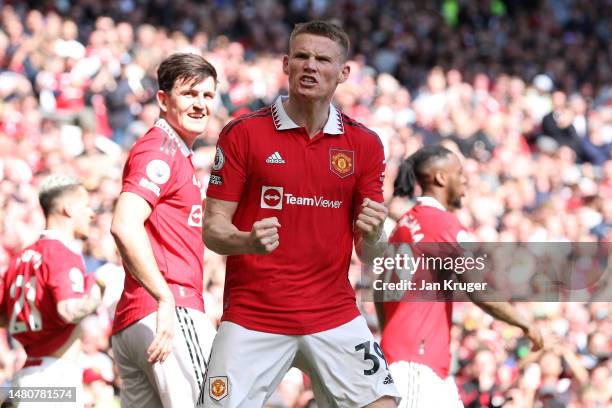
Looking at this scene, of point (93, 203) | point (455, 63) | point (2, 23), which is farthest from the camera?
point (455, 63)

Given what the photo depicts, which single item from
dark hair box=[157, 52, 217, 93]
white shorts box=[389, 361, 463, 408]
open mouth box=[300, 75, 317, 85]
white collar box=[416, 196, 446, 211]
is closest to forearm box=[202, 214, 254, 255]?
open mouth box=[300, 75, 317, 85]

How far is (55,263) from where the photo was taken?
23.9ft

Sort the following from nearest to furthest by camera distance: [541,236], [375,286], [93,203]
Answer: [375,286], [93,203], [541,236]

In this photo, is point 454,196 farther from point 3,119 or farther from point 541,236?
point 3,119

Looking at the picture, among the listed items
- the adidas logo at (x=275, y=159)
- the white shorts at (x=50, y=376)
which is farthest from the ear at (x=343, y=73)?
the white shorts at (x=50, y=376)

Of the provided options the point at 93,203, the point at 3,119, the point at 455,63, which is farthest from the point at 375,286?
the point at 455,63

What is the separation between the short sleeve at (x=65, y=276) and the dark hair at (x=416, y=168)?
211 cm

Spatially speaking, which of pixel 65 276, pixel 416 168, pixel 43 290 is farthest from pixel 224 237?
pixel 416 168

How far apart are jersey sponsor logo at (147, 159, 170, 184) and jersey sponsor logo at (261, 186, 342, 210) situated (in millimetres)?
878

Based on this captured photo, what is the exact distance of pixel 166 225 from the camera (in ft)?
21.0

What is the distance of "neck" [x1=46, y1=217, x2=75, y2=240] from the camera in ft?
24.6

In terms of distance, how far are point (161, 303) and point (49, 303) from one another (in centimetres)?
154

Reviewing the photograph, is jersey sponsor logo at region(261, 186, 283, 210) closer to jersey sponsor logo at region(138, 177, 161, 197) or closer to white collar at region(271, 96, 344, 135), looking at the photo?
white collar at region(271, 96, 344, 135)

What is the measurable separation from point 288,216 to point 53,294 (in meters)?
2.08
